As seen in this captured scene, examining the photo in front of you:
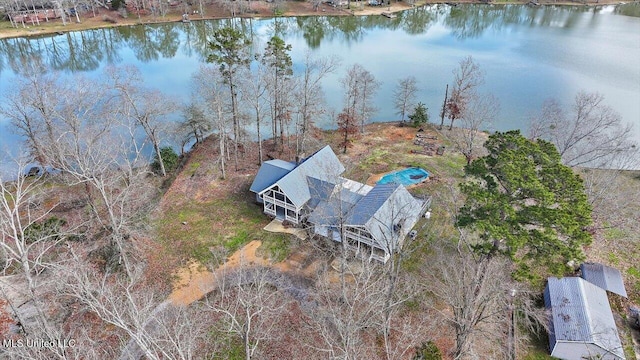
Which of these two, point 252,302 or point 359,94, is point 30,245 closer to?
point 252,302

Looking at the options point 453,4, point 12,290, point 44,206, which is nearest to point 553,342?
point 12,290

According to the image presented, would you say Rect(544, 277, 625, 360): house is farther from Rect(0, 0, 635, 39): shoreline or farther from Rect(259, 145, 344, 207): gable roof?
Rect(0, 0, 635, 39): shoreline

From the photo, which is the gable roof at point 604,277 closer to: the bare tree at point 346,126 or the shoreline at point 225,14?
the bare tree at point 346,126

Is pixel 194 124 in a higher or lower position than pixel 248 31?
lower

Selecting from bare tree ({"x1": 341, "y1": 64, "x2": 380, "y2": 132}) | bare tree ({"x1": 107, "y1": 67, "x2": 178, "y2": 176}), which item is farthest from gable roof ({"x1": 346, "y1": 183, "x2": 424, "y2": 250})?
bare tree ({"x1": 107, "y1": 67, "x2": 178, "y2": 176})

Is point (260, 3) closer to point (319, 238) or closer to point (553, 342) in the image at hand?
point (319, 238)

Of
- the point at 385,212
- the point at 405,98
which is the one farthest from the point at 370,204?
the point at 405,98
